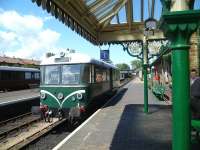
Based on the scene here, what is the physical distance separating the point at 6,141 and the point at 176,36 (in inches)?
415

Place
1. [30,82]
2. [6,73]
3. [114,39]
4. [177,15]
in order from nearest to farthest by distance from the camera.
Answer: [177,15] → [114,39] → [6,73] → [30,82]

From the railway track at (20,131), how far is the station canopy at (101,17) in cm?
380

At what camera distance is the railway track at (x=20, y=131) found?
12.1m

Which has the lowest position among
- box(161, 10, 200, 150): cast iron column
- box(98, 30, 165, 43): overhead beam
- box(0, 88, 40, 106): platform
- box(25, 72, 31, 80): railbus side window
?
box(0, 88, 40, 106): platform

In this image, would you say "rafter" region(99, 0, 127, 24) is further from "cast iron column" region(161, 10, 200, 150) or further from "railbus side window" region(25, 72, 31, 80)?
"railbus side window" region(25, 72, 31, 80)

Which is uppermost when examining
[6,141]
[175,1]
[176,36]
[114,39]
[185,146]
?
[114,39]

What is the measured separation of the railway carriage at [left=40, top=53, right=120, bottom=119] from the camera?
14203 mm

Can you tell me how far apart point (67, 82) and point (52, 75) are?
77 cm

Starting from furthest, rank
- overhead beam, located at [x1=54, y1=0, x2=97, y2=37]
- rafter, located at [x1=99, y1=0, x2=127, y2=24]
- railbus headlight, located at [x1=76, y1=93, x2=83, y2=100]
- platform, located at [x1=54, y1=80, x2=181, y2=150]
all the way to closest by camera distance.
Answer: railbus headlight, located at [x1=76, y1=93, x2=83, y2=100]
rafter, located at [x1=99, y1=0, x2=127, y2=24]
overhead beam, located at [x1=54, y1=0, x2=97, y2=37]
platform, located at [x1=54, y1=80, x2=181, y2=150]

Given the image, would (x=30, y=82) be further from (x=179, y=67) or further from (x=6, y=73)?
(x=179, y=67)

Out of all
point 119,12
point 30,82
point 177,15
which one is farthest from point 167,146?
point 30,82

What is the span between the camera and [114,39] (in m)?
15.9

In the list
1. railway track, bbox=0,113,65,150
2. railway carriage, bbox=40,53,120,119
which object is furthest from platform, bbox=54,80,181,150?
railway track, bbox=0,113,65,150

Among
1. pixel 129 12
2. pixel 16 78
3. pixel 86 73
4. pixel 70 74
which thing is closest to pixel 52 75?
pixel 70 74
